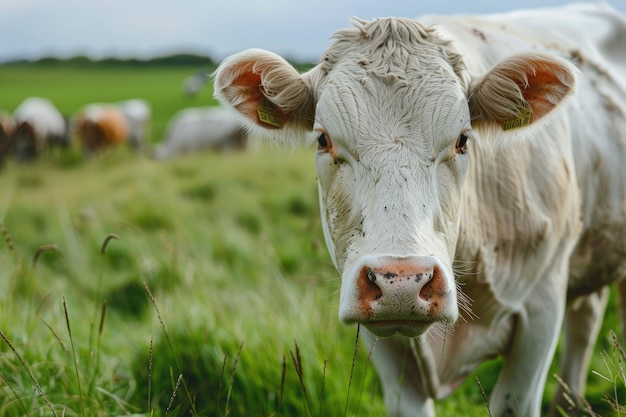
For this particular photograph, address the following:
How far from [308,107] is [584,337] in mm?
2503

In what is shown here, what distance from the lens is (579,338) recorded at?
4.37 metres

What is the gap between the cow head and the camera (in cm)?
211

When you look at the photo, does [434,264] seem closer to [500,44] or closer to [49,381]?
[500,44]

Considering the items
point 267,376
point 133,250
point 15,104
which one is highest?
point 267,376

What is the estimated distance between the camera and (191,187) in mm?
10367

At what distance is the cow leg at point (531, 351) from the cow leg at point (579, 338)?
106cm

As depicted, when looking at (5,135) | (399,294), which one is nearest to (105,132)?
(5,135)

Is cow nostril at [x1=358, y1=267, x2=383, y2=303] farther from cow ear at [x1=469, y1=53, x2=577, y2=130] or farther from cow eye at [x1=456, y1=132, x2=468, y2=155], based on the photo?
cow ear at [x1=469, y1=53, x2=577, y2=130]

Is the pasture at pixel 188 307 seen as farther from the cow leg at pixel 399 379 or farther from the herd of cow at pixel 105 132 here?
the herd of cow at pixel 105 132

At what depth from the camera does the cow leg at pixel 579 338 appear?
169 inches

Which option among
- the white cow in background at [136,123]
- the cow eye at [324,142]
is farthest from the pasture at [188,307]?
the white cow in background at [136,123]

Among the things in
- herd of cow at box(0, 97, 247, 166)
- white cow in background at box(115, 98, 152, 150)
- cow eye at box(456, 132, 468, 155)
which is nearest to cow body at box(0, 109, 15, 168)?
herd of cow at box(0, 97, 247, 166)

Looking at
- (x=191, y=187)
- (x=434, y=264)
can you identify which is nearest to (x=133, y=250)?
(x=191, y=187)

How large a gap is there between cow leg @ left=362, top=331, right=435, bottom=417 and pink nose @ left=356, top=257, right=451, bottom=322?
3.62ft
